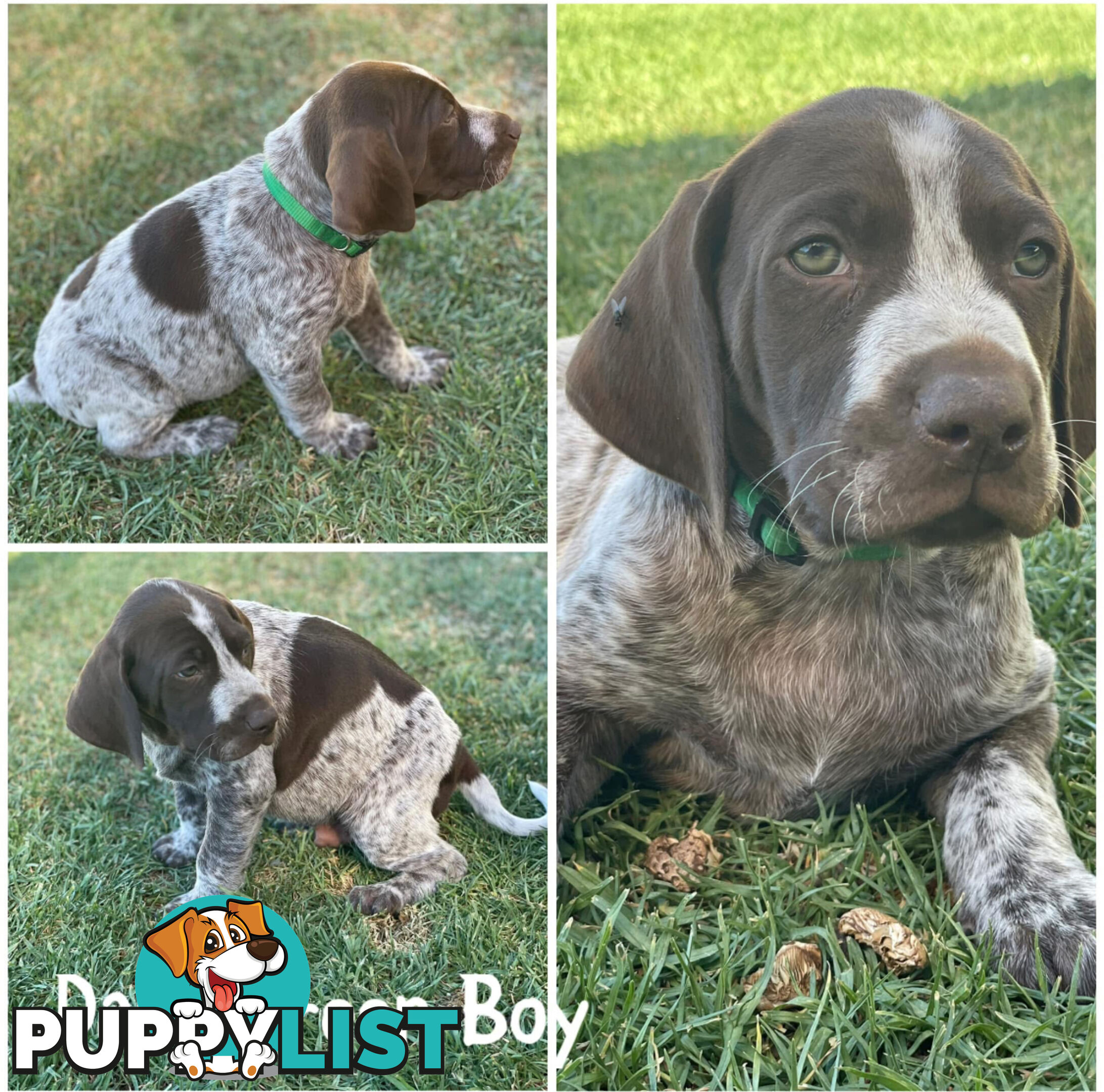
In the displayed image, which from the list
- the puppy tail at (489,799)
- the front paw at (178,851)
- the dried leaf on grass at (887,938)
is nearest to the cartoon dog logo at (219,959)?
the front paw at (178,851)

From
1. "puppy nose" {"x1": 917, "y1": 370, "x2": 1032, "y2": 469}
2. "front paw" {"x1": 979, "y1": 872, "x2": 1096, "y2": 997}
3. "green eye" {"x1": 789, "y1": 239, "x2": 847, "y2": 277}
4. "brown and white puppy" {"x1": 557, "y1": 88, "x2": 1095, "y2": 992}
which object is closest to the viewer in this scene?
"puppy nose" {"x1": 917, "y1": 370, "x2": 1032, "y2": 469}

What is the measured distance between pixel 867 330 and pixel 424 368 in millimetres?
1335

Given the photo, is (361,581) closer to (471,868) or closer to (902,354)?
(471,868)

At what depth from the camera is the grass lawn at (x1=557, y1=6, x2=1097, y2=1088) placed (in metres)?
2.43

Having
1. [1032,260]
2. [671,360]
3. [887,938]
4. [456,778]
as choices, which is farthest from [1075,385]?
[456,778]

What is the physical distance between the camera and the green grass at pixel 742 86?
12.2 feet

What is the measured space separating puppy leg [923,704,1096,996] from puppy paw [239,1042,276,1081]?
5.41 feet

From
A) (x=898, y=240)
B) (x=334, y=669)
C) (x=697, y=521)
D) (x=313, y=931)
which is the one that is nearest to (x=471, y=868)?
(x=313, y=931)

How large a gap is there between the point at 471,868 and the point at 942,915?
44.1 inches

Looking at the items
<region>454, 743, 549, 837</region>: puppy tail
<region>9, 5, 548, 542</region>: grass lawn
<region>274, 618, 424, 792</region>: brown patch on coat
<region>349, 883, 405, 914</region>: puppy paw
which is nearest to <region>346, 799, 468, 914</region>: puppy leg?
<region>349, 883, 405, 914</region>: puppy paw

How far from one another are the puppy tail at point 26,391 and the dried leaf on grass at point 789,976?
2397 millimetres

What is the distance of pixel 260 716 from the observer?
267 cm

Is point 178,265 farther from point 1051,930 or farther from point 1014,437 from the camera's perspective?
point 1051,930

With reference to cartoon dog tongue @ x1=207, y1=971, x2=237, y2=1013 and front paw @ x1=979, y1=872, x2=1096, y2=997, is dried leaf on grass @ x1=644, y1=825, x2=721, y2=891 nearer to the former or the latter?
front paw @ x1=979, y1=872, x2=1096, y2=997
